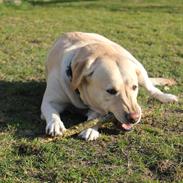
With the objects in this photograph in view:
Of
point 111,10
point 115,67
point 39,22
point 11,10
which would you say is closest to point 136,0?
point 111,10

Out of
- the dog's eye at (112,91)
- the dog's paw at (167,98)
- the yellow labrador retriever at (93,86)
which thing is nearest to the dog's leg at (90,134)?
the yellow labrador retriever at (93,86)

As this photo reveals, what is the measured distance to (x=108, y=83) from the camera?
4.14 meters

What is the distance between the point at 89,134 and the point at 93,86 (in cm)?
41

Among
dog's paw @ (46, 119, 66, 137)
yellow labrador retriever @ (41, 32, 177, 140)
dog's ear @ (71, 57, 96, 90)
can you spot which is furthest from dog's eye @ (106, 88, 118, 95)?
dog's paw @ (46, 119, 66, 137)

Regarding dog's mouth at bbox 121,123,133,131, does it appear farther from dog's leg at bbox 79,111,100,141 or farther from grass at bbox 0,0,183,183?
dog's leg at bbox 79,111,100,141

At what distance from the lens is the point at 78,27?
9969mm

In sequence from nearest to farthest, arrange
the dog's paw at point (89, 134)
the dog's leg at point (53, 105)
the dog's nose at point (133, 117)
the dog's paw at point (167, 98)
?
the dog's nose at point (133, 117) → the dog's paw at point (89, 134) → the dog's leg at point (53, 105) → the dog's paw at point (167, 98)

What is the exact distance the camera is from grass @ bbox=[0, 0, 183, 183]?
3.56 m

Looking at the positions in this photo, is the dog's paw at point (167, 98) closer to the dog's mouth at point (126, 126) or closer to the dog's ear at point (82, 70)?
the dog's mouth at point (126, 126)

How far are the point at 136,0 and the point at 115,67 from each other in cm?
1172

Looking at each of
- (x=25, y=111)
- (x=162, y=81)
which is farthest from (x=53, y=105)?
(x=162, y=81)

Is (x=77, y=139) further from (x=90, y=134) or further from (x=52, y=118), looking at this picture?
(x=52, y=118)

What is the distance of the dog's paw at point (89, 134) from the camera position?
13.3 feet

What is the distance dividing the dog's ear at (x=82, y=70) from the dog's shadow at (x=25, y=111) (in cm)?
41
